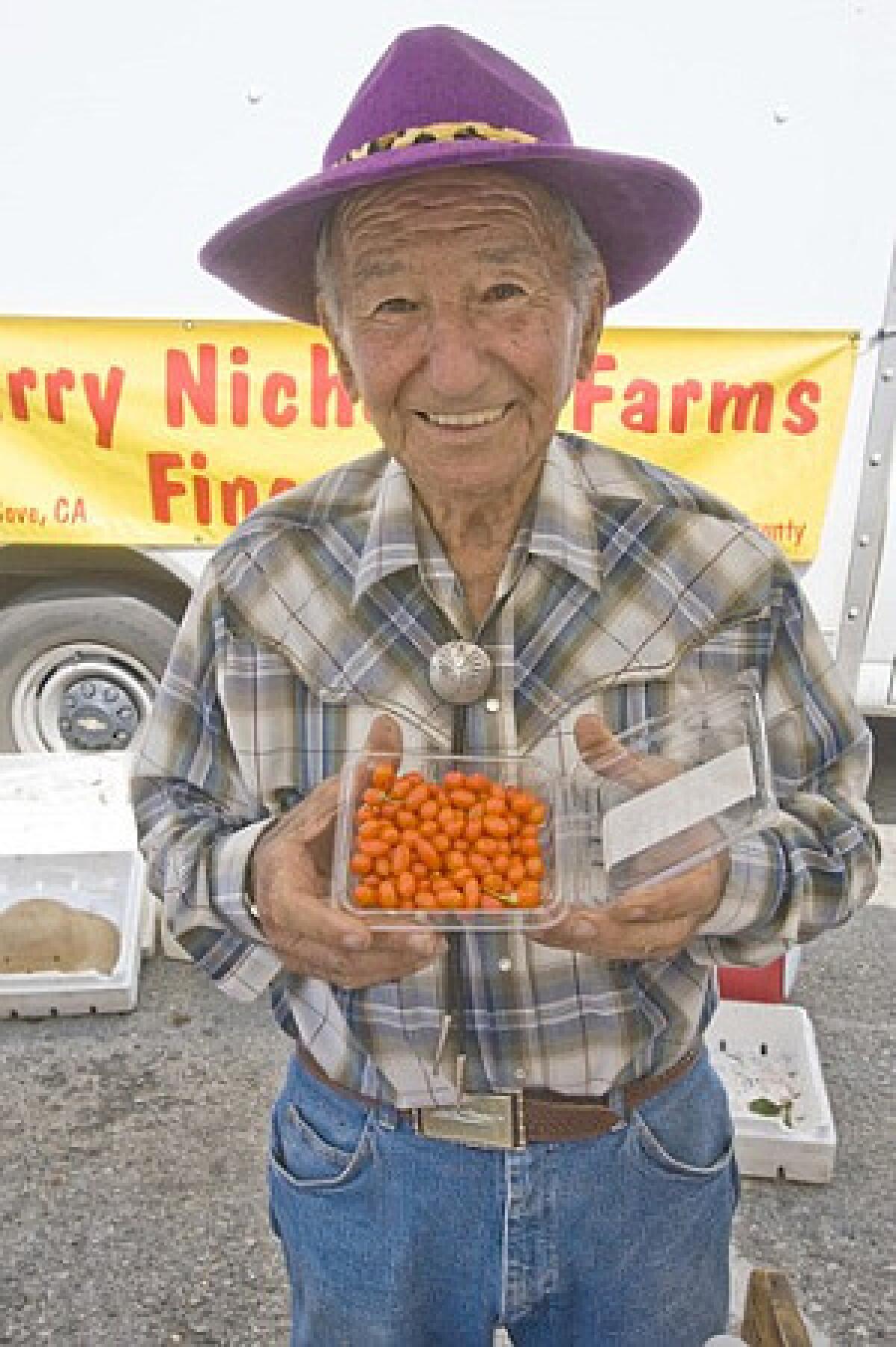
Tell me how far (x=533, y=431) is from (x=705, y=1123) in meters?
0.90

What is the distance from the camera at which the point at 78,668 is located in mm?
4871

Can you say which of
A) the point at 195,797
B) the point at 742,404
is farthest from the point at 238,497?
the point at 195,797

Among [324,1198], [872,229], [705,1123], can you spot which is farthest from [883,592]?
[324,1198]

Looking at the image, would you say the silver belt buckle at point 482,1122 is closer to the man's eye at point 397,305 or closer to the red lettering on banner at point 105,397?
the man's eye at point 397,305

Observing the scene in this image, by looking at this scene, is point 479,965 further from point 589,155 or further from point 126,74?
A: point 126,74

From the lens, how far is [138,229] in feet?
13.7

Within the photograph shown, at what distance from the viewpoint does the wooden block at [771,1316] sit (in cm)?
155

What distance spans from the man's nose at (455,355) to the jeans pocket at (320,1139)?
0.86 m

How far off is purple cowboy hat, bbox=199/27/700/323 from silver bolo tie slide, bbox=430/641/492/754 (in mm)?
510

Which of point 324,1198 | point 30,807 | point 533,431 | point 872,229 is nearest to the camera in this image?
point 533,431

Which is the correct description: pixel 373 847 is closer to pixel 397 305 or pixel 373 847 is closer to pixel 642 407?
pixel 397 305

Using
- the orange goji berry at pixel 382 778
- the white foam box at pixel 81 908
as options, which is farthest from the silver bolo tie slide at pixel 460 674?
the white foam box at pixel 81 908

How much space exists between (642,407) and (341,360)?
3011 mm

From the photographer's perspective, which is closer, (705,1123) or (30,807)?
(705,1123)
